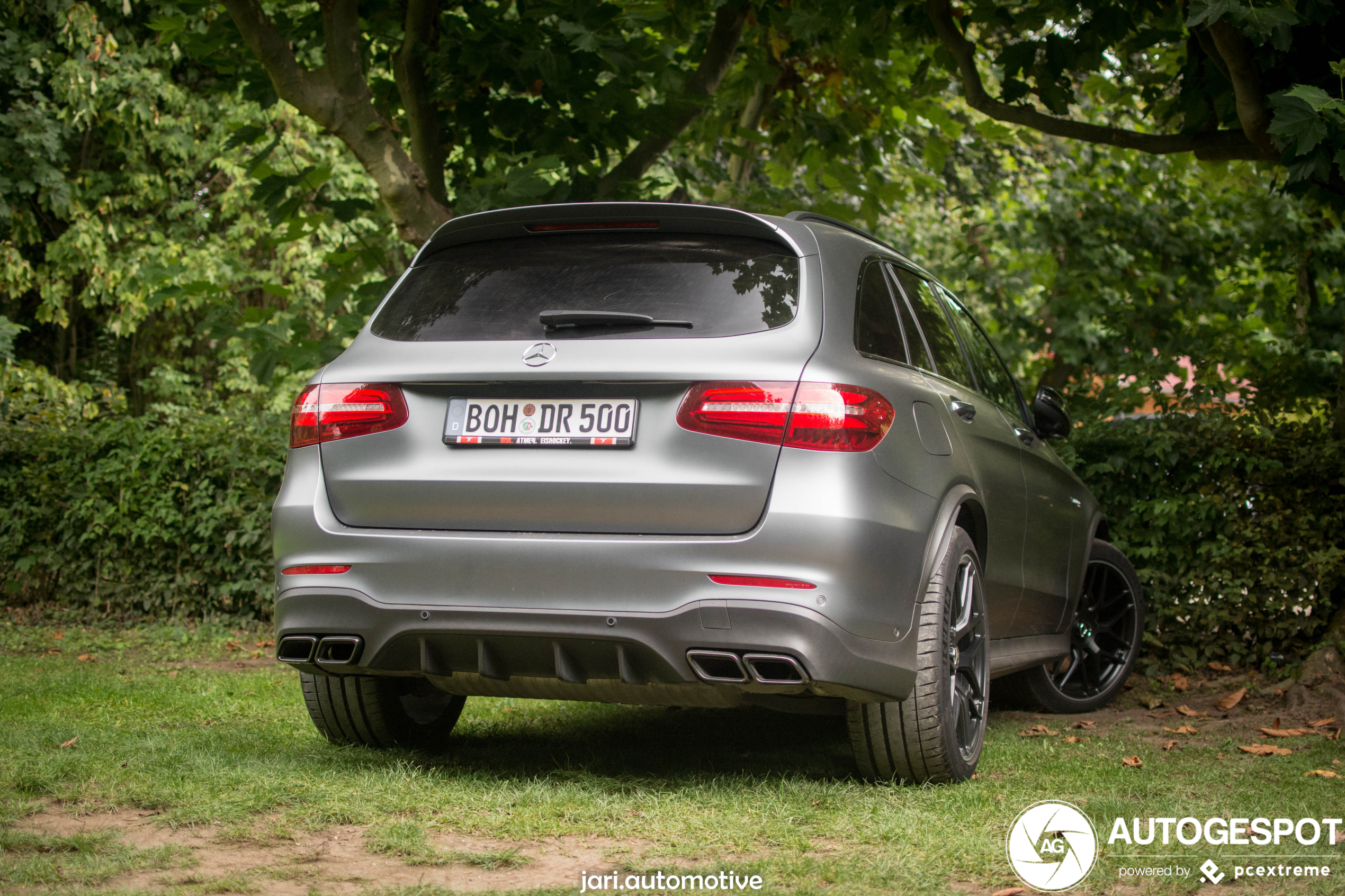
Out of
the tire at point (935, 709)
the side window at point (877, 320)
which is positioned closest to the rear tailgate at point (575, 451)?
the side window at point (877, 320)

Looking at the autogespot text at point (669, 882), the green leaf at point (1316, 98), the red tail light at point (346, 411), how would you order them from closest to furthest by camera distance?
the autogespot text at point (669, 882)
the red tail light at point (346, 411)
the green leaf at point (1316, 98)

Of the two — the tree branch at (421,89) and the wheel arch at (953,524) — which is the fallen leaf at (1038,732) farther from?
the tree branch at (421,89)

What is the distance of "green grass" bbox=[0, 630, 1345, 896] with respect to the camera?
3.46 m

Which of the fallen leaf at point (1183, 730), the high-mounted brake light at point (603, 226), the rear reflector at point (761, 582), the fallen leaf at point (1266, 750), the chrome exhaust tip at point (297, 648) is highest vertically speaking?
the high-mounted brake light at point (603, 226)

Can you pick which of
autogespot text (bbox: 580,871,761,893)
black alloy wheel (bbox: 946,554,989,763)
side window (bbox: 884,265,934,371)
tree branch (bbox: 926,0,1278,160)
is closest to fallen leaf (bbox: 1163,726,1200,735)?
black alloy wheel (bbox: 946,554,989,763)

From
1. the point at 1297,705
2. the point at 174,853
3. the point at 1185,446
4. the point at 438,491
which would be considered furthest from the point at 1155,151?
the point at 174,853

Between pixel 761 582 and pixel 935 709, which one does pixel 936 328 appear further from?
pixel 761 582

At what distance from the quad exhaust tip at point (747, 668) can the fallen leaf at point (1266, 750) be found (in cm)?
271

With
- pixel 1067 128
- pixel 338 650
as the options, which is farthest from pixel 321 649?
pixel 1067 128

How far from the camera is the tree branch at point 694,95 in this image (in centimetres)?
833

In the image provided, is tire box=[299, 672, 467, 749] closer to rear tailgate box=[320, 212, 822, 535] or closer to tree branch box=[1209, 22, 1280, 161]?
rear tailgate box=[320, 212, 822, 535]

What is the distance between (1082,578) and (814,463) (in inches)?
120

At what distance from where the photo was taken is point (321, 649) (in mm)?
4145

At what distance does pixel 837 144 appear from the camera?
33.5ft
